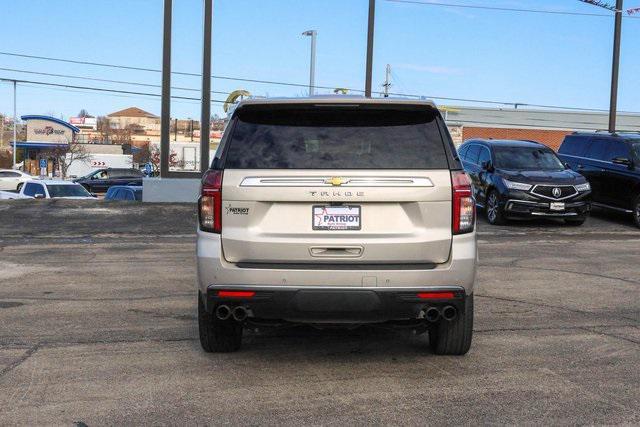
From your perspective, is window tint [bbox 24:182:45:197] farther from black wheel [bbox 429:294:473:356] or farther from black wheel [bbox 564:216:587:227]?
black wheel [bbox 429:294:473:356]

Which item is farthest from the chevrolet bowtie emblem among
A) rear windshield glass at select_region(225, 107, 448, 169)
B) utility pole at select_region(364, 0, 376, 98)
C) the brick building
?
the brick building

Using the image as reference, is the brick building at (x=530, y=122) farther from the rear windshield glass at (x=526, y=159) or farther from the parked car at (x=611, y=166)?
the rear windshield glass at (x=526, y=159)

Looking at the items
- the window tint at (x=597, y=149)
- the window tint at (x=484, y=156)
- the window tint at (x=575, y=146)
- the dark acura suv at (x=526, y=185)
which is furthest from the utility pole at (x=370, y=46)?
the window tint at (x=597, y=149)

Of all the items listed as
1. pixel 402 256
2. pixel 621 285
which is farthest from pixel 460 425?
pixel 621 285

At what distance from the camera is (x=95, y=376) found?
507 cm

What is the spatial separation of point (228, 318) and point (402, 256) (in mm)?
1299

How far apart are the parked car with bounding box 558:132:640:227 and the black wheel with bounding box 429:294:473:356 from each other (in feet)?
37.4

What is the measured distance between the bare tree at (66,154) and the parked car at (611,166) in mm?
59741

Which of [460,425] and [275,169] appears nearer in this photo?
[460,425]

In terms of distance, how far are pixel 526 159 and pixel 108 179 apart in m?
32.7

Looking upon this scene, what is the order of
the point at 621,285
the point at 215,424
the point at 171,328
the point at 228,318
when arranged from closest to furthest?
the point at 215,424 < the point at 228,318 < the point at 171,328 < the point at 621,285

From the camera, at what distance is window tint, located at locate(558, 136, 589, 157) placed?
1739 centimetres

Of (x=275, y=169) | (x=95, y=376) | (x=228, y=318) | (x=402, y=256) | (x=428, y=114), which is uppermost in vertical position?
(x=428, y=114)

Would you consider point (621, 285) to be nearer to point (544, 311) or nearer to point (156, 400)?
point (544, 311)
